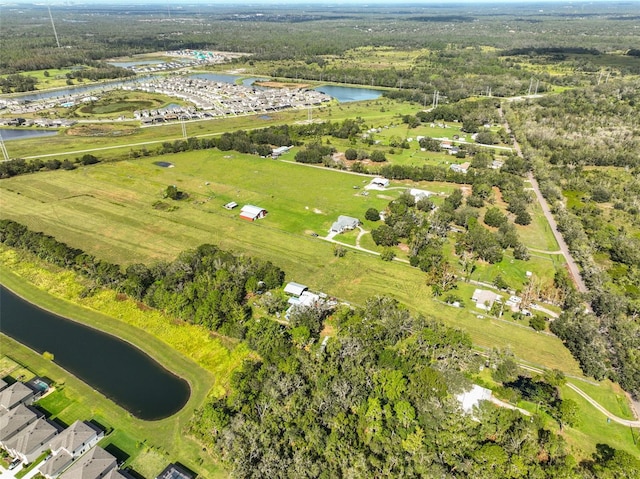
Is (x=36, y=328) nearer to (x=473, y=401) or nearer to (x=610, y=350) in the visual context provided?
(x=473, y=401)

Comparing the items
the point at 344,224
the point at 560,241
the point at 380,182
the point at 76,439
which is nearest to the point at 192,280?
the point at 76,439

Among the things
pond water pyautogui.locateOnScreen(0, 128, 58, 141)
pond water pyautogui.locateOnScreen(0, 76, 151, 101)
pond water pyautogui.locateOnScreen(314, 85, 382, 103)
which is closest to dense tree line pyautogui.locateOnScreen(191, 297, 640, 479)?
pond water pyautogui.locateOnScreen(0, 128, 58, 141)

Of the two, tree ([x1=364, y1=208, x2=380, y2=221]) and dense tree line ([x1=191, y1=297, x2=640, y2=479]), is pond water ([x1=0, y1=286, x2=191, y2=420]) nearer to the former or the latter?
dense tree line ([x1=191, y1=297, x2=640, y2=479])

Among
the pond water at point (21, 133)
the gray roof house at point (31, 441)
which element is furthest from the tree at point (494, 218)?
the pond water at point (21, 133)

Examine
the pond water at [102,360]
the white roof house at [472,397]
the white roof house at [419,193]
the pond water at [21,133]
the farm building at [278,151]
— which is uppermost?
the white roof house at [472,397]

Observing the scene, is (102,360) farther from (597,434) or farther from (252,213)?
(597,434)

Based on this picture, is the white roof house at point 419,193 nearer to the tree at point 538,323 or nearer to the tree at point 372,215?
the tree at point 372,215
